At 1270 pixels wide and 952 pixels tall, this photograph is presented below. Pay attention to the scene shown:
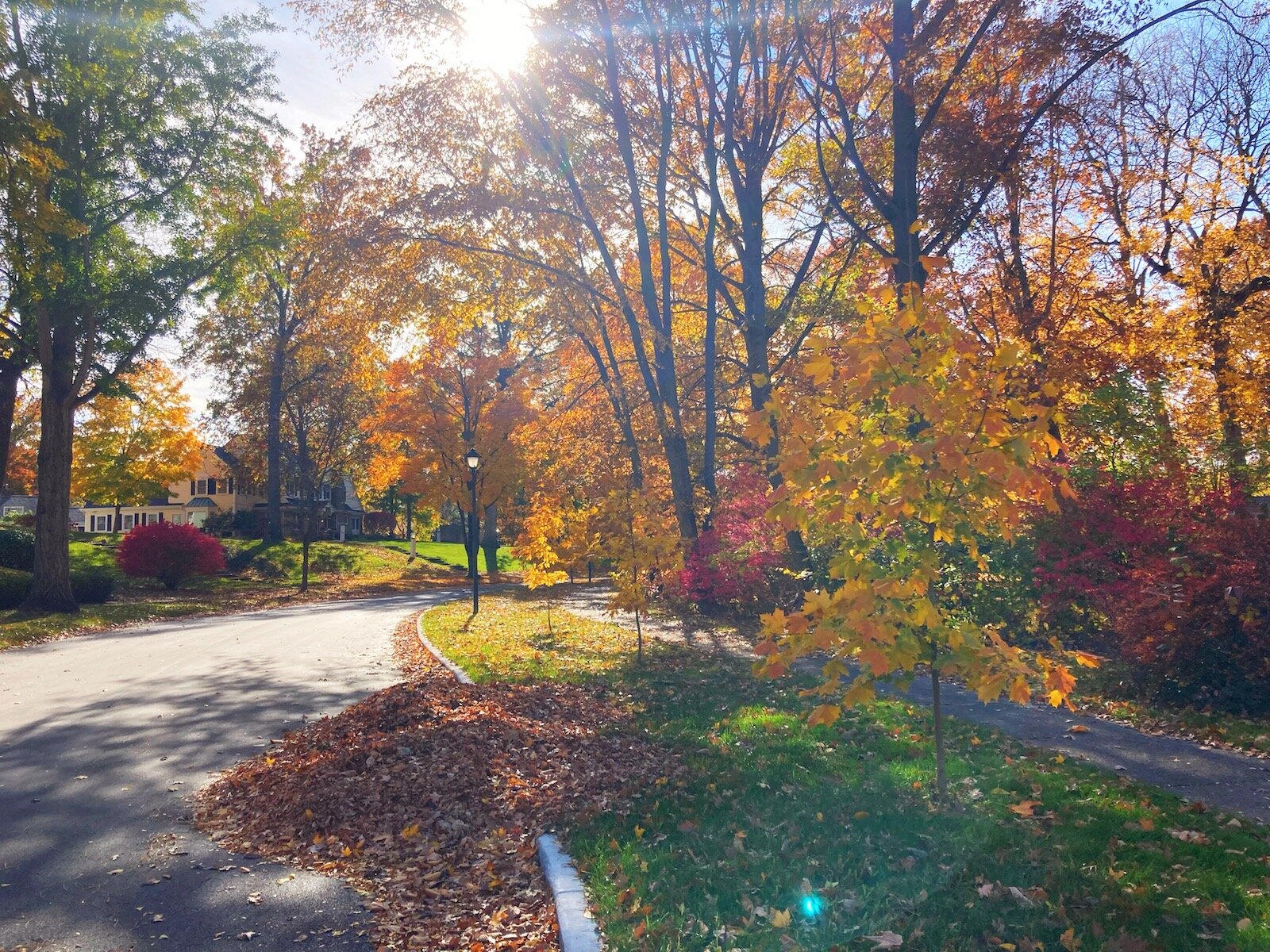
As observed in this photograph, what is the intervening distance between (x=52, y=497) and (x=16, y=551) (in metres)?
6.93

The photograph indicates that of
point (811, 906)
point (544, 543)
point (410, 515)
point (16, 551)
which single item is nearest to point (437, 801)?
point (811, 906)

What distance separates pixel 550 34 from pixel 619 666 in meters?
11.2

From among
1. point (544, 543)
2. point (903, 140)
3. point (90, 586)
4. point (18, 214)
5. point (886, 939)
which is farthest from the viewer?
point (90, 586)

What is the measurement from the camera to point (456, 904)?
4.79 metres

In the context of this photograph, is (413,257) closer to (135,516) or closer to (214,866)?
(214,866)

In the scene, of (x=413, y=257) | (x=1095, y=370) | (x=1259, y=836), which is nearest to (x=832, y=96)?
(x=1095, y=370)

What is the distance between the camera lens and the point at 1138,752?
6.59 metres

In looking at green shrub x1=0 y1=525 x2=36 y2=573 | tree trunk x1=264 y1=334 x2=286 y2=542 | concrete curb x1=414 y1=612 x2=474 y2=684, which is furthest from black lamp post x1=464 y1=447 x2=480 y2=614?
tree trunk x1=264 y1=334 x2=286 y2=542

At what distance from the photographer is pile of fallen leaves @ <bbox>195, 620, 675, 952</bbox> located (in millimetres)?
4719

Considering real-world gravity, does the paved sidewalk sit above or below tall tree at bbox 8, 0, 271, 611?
below

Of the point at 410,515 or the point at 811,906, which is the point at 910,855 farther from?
the point at 410,515

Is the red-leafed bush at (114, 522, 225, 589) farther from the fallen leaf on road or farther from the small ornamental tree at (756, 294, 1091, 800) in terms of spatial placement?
the fallen leaf on road

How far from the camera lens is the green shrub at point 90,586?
912 inches

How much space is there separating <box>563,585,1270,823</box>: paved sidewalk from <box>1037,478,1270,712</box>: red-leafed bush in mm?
992
